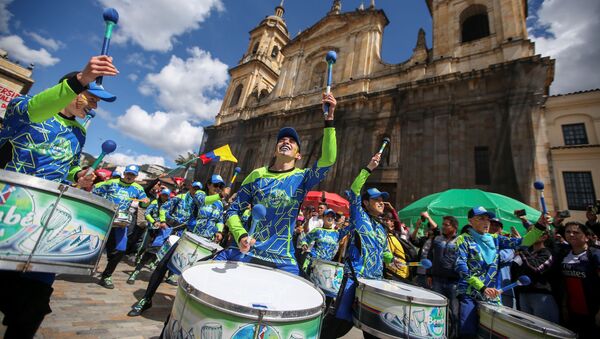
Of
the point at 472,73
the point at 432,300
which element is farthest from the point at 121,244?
the point at 472,73

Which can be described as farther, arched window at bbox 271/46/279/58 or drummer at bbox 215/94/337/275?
arched window at bbox 271/46/279/58

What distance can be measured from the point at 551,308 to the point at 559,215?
1817 mm

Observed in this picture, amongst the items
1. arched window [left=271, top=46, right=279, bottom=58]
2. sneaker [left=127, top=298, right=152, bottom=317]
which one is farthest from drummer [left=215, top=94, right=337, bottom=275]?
arched window [left=271, top=46, right=279, bottom=58]

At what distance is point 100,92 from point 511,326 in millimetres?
4163

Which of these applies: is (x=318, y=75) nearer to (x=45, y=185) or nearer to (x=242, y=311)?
(x=45, y=185)

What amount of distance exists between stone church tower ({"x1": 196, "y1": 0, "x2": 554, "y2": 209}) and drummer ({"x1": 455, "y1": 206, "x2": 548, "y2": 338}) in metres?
9.32

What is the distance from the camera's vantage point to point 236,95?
29.6m

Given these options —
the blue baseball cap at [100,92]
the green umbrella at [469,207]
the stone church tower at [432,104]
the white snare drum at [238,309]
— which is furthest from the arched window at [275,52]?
the white snare drum at [238,309]

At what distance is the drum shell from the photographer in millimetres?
1322

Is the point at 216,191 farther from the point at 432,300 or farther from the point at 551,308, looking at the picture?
the point at 551,308

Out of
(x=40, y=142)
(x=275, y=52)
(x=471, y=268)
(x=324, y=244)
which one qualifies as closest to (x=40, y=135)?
(x=40, y=142)

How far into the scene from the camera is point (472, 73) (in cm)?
1330

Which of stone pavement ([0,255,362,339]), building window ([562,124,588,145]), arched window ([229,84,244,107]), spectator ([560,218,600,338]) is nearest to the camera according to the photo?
stone pavement ([0,255,362,339])

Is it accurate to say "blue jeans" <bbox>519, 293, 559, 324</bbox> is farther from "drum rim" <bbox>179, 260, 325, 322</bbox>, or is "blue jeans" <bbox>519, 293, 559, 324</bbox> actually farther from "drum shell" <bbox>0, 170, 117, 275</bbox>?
"drum shell" <bbox>0, 170, 117, 275</bbox>
